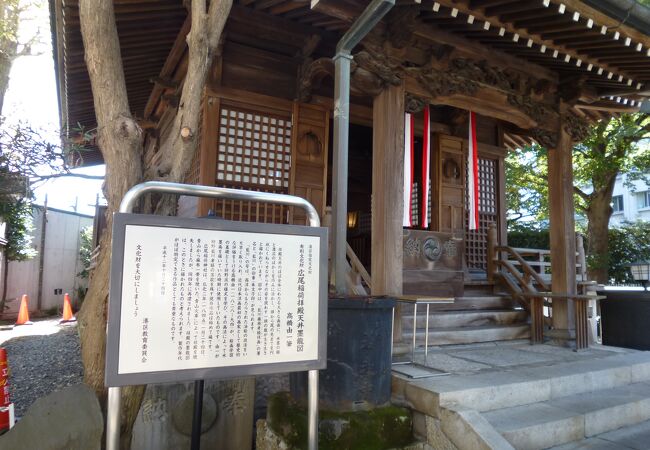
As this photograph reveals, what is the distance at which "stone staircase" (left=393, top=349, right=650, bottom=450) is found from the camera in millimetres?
3389

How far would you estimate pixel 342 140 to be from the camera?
4125mm

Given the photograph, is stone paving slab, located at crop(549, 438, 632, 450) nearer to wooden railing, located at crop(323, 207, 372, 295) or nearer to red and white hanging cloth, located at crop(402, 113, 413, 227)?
wooden railing, located at crop(323, 207, 372, 295)

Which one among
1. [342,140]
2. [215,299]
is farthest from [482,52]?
[215,299]

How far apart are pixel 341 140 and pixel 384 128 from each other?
1246 millimetres

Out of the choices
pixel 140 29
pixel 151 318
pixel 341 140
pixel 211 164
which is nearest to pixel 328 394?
pixel 151 318

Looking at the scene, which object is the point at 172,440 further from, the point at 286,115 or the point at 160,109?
the point at 160,109

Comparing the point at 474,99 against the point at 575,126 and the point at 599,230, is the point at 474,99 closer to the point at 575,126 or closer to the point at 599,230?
the point at 575,126

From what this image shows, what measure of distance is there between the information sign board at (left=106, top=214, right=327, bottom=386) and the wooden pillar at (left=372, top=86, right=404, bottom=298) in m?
2.38

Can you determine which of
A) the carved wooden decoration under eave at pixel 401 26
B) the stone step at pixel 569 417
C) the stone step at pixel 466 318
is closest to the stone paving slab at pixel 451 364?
the stone step at pixel 569 417

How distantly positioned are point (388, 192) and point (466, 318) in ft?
9.13

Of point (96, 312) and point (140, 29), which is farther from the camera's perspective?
point (140, 29)

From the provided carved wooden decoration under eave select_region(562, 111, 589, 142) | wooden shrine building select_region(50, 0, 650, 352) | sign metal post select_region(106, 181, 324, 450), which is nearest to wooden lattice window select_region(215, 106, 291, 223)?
wooden shrine building select_region(50, 0, 650, 352)

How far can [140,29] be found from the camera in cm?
636

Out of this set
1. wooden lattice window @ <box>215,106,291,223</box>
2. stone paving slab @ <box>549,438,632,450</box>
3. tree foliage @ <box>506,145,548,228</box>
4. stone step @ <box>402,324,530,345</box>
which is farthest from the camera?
tree foliage @ <box>506,145,548,228</box>
